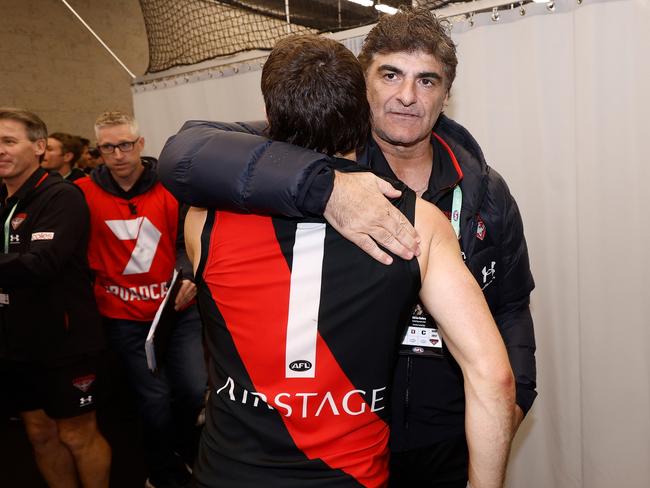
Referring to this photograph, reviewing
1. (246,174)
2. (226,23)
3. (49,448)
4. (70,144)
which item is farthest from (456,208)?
(70,144)

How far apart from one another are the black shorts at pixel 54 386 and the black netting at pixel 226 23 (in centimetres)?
201

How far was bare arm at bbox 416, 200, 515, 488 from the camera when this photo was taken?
977 millimetres

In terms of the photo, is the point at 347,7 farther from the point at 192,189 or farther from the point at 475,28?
the point at 192,189

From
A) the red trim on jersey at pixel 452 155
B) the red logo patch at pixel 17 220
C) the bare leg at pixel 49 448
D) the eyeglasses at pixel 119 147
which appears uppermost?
the eyeglasses at pixel 119 147

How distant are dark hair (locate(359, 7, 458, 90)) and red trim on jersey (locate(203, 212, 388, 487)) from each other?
76cm

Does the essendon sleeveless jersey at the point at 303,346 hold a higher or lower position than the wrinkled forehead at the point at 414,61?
lower

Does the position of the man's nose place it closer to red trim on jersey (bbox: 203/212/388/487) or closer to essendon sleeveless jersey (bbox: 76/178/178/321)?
red trim on jersey (bbox: 203/212/388/487)

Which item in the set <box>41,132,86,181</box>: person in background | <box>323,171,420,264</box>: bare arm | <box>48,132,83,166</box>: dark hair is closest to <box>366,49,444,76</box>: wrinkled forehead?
<box>323,171,420,264</box>: bare arm

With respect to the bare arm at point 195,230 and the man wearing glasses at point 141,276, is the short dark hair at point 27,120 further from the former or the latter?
the bare arm at point 195,230

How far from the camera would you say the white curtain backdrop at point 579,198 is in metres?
1.92

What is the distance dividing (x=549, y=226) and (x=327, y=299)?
154 centimetres

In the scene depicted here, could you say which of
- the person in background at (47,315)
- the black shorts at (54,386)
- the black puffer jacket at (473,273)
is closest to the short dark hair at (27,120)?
the person in background at (47,315)

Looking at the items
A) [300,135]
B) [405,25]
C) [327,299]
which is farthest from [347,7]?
[327,299]

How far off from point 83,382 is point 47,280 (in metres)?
0.48
